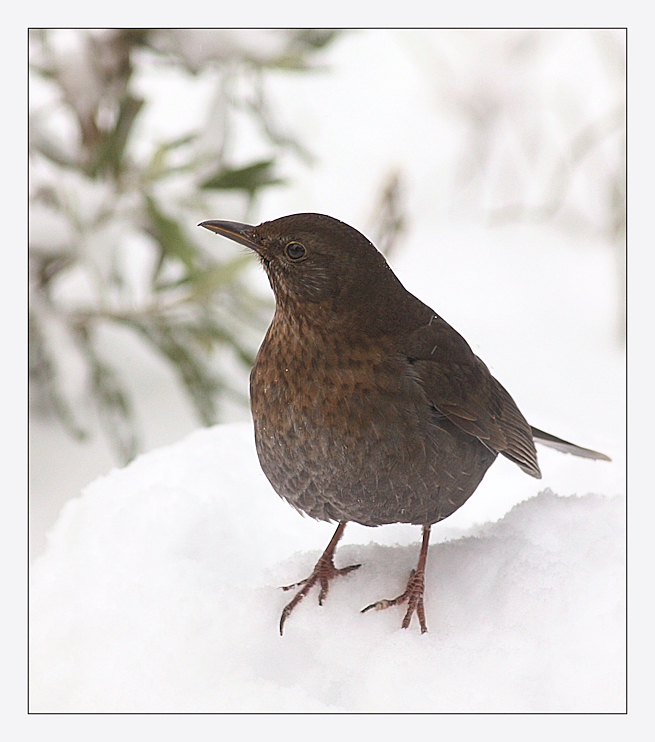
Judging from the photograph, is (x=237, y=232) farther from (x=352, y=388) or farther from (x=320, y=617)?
(x=320, y=617)

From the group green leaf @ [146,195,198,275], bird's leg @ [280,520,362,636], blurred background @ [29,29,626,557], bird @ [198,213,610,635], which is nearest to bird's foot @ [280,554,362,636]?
bird's leg @ [280,520,362,636]

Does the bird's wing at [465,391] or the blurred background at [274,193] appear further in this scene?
the blurred background at [274,193]

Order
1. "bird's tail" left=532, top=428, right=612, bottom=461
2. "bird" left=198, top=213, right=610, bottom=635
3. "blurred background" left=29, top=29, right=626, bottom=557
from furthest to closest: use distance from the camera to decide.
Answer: "blurred background" left=29, top=29, right=626, bottom=557, "bird's tail" left=532, top=428, right=612, bottom=461, "bird" left=198, top=213, right=610, bottom=635

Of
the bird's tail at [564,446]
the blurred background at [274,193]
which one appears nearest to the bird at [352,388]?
the bird's tail at [564,446]

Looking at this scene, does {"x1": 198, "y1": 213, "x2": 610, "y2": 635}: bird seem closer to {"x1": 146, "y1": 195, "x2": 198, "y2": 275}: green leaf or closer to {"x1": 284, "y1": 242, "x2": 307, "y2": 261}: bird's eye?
{"x1": 284, "y1": 242, "x2": 307, "y2": 261}: bird's eye

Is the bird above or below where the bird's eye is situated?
below

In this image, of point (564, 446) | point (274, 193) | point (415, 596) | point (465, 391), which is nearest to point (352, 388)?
point (465, 391)

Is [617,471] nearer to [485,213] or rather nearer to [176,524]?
[485,213]

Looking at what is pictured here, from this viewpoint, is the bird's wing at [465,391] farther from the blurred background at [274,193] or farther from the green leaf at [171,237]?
the green leaf at [171,237]
